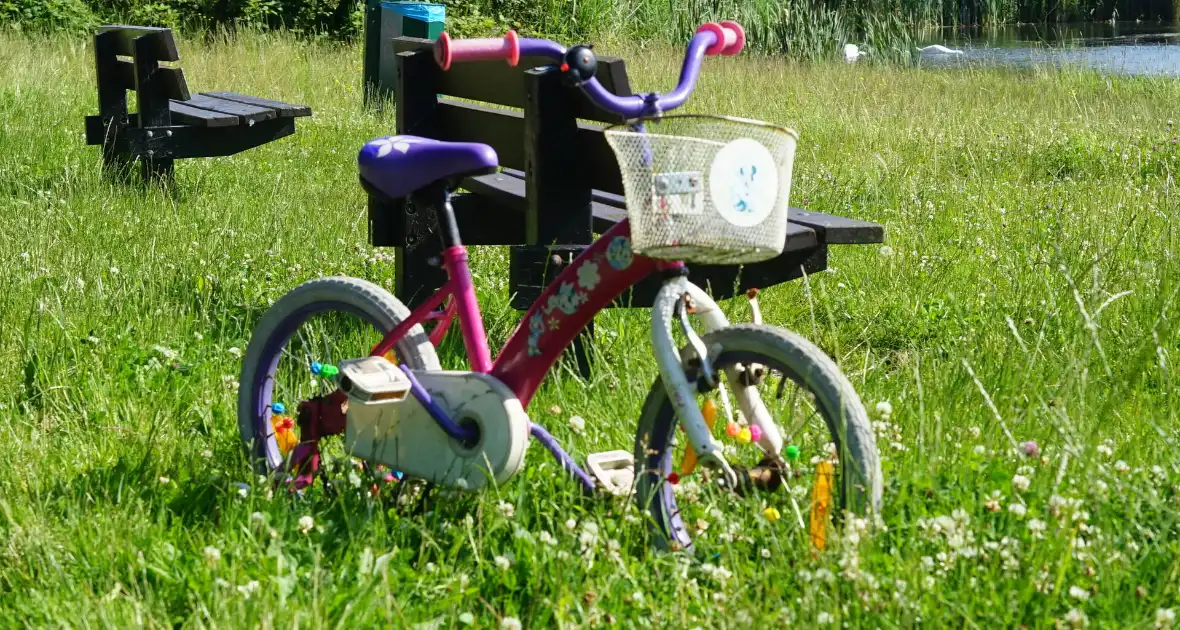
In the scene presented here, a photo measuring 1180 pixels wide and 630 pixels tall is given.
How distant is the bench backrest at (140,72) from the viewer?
6754mm

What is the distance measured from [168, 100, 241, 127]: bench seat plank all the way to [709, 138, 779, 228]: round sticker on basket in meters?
4.86

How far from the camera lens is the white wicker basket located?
232 centimetres

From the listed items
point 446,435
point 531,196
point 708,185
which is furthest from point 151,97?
point 708,185

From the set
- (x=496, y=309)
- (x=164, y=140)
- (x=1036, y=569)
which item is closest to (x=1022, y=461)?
(x=1036, y=569)

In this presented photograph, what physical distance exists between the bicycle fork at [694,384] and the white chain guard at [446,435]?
39 centimetres

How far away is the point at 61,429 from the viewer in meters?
3.46

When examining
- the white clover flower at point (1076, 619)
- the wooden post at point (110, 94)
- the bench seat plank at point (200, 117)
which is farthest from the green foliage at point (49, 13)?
the white clover flower at point (1076, 619)

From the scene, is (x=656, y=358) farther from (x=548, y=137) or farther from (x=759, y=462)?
(x=548, y=137)

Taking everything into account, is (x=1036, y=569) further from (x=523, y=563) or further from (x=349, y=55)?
(x=349, y=55)

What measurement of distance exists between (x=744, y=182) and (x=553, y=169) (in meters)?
1.39

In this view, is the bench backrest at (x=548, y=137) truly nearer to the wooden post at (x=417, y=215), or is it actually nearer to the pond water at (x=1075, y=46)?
the wooden post at (x=417, y=215)

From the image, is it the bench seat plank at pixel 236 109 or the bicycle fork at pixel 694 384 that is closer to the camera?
the bicycle fork at pixel 694 384

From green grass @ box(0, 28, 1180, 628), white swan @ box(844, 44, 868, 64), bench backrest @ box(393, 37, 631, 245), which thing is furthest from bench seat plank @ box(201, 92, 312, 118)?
white swan @ box(844, 44, 868, 64)

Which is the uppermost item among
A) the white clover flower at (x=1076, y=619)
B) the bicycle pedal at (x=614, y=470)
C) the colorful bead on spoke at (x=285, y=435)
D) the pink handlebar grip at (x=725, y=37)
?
the pink handlebar grip at (x=725, y=37)
